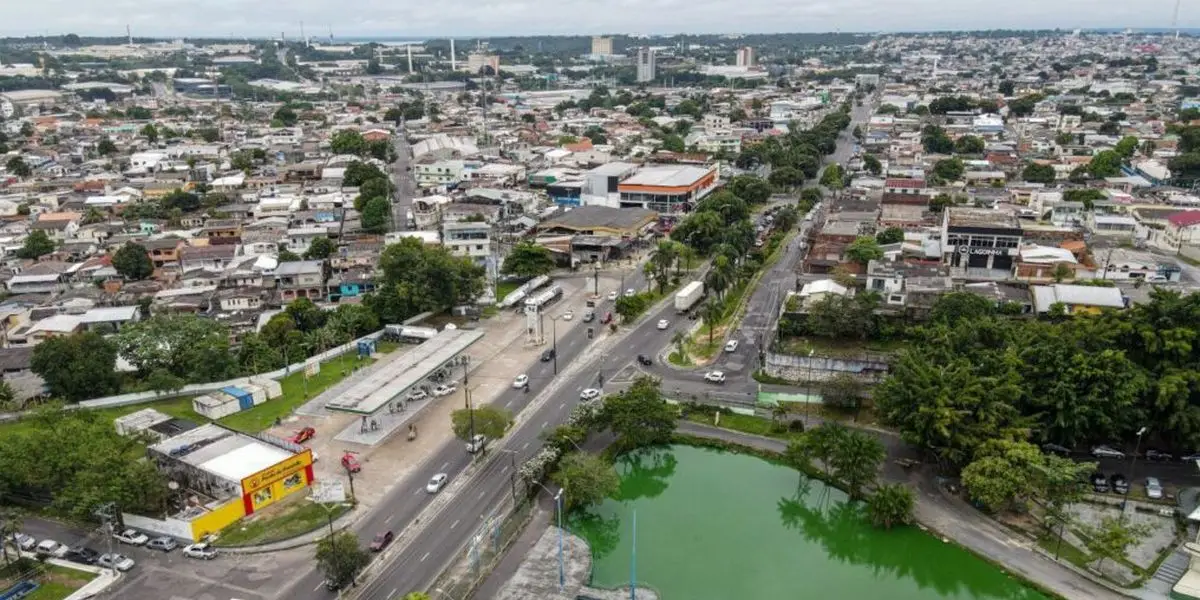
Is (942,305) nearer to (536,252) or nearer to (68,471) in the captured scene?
(536,252)

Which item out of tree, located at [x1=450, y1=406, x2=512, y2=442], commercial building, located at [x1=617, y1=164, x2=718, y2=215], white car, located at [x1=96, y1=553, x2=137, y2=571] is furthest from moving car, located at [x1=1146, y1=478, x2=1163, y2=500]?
commercial building, located at [x1=617, y1=164, x2=718, y2=215]

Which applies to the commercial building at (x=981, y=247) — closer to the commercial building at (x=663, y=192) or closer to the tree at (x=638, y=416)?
the commercial building at (x=663, y=192)

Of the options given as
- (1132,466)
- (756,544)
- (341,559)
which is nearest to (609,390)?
(756,544)

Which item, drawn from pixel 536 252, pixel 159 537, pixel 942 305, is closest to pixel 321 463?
pixel 159 537

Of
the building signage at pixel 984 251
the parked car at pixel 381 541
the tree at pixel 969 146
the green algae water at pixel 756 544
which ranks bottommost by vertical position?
the green algae water at pixel 756 544

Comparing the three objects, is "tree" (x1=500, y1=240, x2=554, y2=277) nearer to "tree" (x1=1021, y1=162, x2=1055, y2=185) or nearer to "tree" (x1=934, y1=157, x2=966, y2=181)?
"tree" (x1=934, y1=157, x2=966, y2=181)

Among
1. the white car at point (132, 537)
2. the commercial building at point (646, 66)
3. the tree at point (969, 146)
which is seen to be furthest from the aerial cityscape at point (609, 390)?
the commercial building at point (646, 66)
